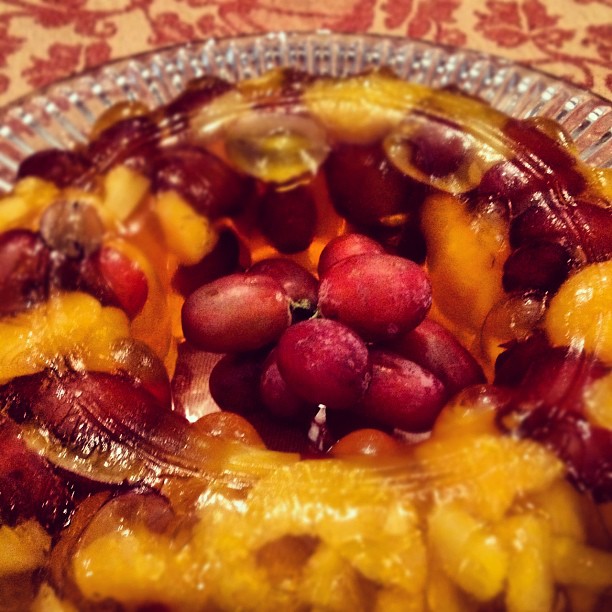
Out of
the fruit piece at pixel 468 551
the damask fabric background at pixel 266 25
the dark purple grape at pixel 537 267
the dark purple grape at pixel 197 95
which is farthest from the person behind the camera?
the damask fabric background at pixel 266 25

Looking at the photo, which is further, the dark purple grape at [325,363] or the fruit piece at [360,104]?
the fruit piece at [360,104]

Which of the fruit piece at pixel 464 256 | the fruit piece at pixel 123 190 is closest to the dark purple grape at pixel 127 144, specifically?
the fruit piece at pixel 123 190

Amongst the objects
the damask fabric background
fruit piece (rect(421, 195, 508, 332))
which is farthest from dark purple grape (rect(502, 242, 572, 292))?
the damask fabric background

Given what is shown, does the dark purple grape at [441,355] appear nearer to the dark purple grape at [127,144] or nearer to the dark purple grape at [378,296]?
the dark purple grape at [378,296]

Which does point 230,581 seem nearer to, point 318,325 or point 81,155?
point 318,325

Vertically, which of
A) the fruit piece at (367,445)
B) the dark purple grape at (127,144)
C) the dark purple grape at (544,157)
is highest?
the dark purple grape at (544,157)

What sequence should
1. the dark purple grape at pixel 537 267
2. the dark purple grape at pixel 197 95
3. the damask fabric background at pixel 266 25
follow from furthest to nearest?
the damask fabric background at pixel 266 25
the dark purple grape at pixel 197 95
the dark purple grape at pixel 537 267

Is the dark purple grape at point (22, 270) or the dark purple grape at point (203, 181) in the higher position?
the dark purple grape at point (203, 181)

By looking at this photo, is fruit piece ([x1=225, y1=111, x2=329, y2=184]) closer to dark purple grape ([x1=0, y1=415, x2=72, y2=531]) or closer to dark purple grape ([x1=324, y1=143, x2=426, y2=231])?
dark purple grape ([x1=324, y1=143, x2=426, y2=231])

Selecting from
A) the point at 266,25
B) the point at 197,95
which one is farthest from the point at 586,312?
the point at 266,25
